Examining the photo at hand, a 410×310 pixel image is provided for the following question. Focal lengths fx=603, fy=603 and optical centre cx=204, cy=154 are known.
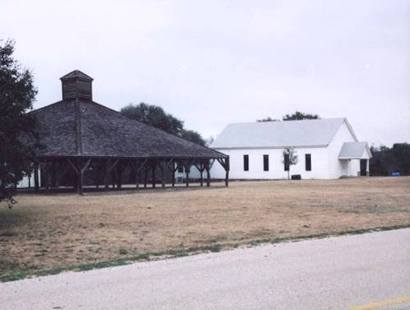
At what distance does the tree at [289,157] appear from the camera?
210 ft

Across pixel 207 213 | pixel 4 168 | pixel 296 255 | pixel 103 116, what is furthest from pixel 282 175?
pixel 296 255

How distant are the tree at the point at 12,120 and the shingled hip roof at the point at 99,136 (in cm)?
1552

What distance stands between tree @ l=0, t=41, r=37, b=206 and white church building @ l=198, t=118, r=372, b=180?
4604 cm

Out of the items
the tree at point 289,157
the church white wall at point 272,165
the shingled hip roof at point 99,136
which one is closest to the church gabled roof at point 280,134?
the church white wall at point 272,165

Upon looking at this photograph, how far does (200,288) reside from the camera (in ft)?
24.6

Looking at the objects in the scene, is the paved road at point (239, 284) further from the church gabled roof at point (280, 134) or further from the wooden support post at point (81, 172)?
the church gabled roof at point (280, 134)

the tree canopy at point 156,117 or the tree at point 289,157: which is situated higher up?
the tree canopy at point 156,117

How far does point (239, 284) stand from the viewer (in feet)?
25.3

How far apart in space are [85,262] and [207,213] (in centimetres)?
1059

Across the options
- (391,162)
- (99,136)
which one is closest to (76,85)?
(99,136)

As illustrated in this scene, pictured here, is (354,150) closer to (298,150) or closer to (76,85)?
(298,150)

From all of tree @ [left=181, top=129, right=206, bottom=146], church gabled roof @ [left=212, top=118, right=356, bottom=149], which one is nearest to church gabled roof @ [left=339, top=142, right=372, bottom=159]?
church gabled roof @ [left=212, top=118, right=356, bottom=149]

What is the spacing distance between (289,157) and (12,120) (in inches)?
1902

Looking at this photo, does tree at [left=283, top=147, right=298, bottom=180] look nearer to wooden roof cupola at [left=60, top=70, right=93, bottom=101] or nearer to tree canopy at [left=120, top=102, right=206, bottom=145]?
tree canopy at [left=120, top=102, right=206, bottom=145]
